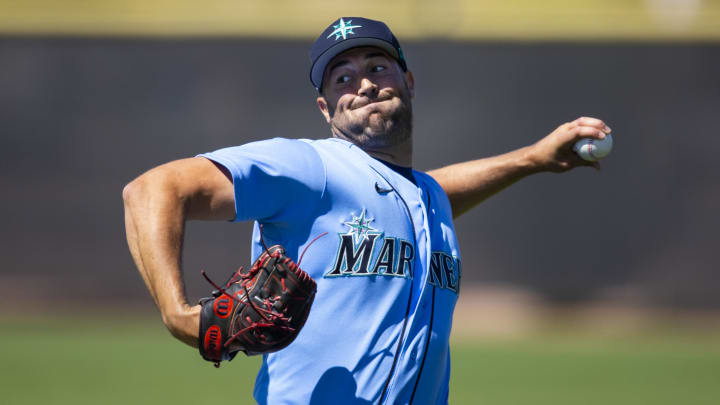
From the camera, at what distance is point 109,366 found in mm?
6738

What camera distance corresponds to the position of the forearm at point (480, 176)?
274 centimetres

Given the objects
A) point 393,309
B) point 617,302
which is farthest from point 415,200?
point 617,302

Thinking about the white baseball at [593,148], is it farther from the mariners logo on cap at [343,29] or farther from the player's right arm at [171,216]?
the player's right arm at [171,216]

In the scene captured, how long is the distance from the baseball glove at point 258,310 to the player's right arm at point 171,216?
0.04 metres

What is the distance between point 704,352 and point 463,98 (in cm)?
472

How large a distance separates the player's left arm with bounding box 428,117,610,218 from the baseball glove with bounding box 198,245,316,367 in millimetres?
1171

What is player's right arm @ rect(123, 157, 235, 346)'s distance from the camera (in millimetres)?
1587

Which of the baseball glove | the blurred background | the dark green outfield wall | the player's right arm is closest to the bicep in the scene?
the player's right arm

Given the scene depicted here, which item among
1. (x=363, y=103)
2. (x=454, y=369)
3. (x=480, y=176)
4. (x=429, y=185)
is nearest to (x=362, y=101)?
(x=363, y=103)

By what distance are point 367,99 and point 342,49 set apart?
16cm

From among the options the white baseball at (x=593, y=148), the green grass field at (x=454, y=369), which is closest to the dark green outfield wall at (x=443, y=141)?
the green grass field at (x=454, y=369)

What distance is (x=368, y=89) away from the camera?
2.22m

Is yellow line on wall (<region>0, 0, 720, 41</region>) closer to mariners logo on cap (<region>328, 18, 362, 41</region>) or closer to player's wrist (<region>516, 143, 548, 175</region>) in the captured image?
player's wrist (<region>516, 143, 548, 175</region>)

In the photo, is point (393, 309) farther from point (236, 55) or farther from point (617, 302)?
point (236, 55)
